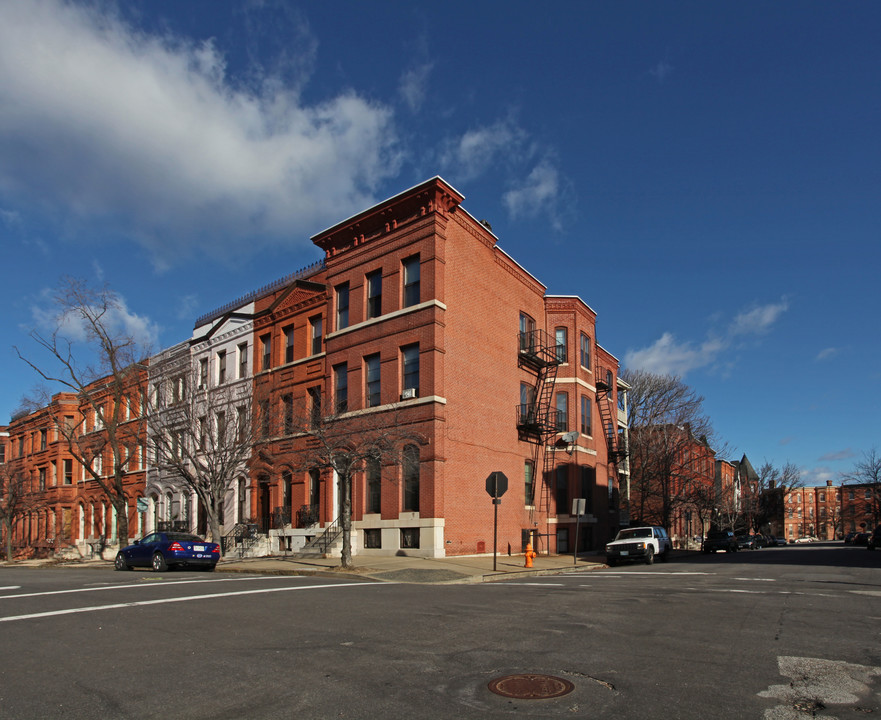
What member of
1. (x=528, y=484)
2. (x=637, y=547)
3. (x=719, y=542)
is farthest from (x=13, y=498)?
(x=719, y=542)

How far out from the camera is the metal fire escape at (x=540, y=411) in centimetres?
3180

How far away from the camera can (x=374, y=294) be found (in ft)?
95.8

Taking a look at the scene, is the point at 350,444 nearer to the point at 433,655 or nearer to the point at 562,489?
the point at 562,489

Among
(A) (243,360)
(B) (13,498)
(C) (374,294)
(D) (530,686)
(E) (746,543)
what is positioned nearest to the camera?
(D) (530,686)

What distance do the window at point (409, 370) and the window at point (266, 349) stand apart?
9662mm

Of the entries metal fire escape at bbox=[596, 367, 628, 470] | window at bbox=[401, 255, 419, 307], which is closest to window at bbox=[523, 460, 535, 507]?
metal fire escape at bbox=[596, 367, 628, 470]

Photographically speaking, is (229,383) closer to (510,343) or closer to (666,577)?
(510,343)

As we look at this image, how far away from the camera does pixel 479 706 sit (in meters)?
5.58

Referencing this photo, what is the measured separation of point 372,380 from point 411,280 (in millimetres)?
4372

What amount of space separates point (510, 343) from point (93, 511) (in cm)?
3340

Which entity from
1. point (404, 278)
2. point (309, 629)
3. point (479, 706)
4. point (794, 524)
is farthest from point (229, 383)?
point (794, 524)

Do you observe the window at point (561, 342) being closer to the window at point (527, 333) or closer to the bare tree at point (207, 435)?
the window at point (527, 333)

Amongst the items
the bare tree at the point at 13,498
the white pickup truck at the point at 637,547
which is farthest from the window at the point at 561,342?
the bare tree at the point at 13,498

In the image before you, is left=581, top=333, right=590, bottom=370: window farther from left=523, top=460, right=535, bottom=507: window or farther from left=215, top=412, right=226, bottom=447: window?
left=215, top=412, right=226, bottom=447: window
